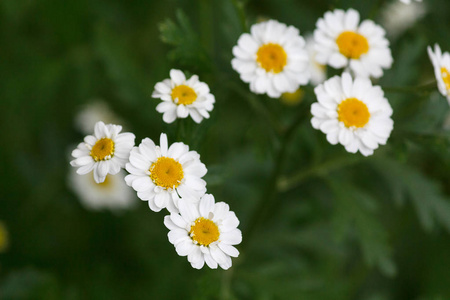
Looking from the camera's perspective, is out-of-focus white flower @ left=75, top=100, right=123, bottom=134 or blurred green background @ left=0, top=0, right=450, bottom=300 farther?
out-of-focus white flower @ left=75, top=100, right=123, bottom=134

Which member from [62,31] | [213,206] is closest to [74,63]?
[62,31]

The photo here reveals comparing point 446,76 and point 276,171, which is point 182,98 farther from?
point 446,76

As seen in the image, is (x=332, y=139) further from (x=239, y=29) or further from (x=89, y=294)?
(x=89, y=294)

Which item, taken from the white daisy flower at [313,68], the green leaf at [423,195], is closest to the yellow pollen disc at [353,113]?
the green leaf at [423,195]

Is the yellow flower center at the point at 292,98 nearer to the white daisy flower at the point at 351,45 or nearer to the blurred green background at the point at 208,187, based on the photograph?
the blurred green background at the point at 208,187

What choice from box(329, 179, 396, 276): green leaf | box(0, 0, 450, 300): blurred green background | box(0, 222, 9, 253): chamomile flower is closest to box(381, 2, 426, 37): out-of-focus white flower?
box(0, 0, 450, 300): blurred green background

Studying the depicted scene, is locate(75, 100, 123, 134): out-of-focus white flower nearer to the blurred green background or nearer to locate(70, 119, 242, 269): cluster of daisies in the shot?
the blurred green background
